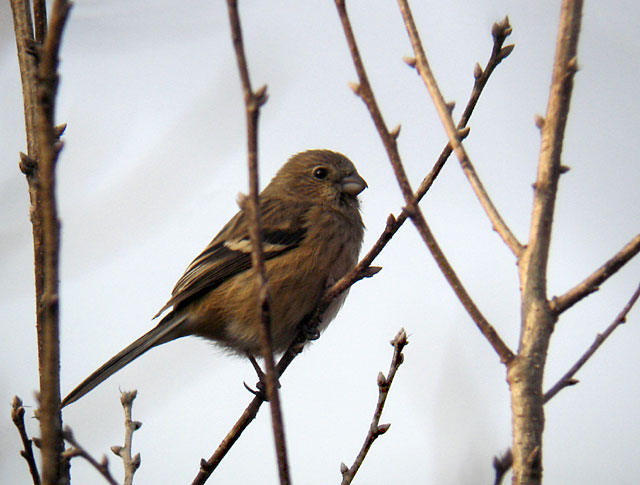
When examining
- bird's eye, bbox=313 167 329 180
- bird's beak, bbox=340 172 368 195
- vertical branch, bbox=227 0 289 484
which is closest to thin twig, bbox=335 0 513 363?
vertical branch, bbox=227 0 289 484

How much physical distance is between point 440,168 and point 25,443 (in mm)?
2152

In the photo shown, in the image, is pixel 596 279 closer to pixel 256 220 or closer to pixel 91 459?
pixel 256 220

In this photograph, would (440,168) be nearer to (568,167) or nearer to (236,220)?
(568,167)

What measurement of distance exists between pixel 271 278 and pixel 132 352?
1.12m

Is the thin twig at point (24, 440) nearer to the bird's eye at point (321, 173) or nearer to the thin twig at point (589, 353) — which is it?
the thin twig at point (589, 353)

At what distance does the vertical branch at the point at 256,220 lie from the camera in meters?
1.94

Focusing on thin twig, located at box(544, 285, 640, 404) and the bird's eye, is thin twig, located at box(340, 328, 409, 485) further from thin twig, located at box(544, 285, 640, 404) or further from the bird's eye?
the bird's eye

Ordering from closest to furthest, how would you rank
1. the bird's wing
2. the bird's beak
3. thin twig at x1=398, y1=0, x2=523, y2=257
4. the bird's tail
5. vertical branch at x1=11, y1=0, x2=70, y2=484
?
vertical branch at x1=11, y1=0, x2=70, y2=484 → thin twig at x1=398, y1=0, x2=523, y2=257 → the bird's tail → the bird's wing → the bird's beak

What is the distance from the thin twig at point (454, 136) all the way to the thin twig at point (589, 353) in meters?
0.44

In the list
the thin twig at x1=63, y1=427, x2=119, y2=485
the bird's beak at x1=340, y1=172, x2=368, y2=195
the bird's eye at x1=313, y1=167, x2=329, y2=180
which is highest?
the bird's eye at x1=313, y1=167, x2=329, y2=180

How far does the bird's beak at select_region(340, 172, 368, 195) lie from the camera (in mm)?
6438

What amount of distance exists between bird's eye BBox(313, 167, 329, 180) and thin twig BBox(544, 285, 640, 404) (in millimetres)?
4159

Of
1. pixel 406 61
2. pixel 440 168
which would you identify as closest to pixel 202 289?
pixel 440 168

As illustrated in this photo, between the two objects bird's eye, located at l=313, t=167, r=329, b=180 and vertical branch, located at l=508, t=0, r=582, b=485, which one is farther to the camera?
bird's eye, located at l=313, t=167, r=329, b=180
